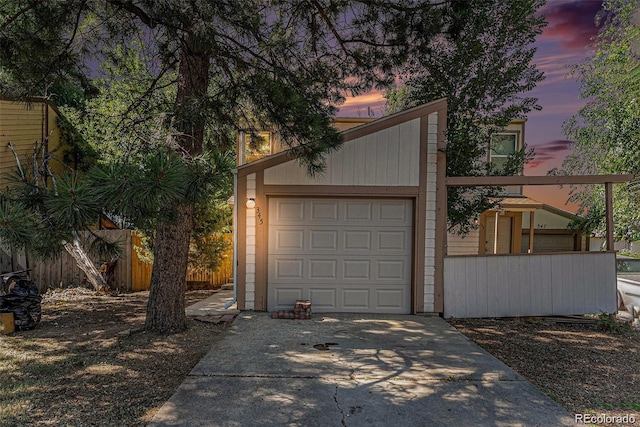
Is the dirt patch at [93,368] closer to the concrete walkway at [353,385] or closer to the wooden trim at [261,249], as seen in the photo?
the concrete walkway at [353,385]

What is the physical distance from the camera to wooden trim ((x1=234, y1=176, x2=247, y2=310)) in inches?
235

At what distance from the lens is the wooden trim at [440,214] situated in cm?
593

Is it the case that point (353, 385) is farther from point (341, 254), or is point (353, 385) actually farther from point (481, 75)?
point (481, 75)

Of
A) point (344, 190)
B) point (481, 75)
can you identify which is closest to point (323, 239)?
point (344, 190)

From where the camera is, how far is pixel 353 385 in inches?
131

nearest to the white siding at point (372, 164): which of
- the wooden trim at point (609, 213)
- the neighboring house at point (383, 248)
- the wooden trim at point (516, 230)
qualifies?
the neighboring house at point (383, 248)

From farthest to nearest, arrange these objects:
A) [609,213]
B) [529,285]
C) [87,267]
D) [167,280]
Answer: [87,267] → [529,285] → [609,213] → [167,280]

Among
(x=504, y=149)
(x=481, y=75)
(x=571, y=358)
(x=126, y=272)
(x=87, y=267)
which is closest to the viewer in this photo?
(x=571, y=358)

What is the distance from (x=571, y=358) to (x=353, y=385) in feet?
9.66

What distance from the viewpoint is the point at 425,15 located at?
567 cm

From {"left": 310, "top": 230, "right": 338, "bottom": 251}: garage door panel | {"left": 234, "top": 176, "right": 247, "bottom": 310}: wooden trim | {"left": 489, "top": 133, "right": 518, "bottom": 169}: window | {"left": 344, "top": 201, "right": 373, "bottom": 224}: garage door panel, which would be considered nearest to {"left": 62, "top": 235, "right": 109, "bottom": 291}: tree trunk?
{"left": 234, "top": 176, "right": 247, "bottom": 310}: wooden trim

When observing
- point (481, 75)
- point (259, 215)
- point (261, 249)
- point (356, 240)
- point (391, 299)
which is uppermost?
point (481, 75)

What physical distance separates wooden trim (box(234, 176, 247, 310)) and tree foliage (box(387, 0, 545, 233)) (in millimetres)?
3997

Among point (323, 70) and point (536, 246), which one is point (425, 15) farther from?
point (536, 246)
